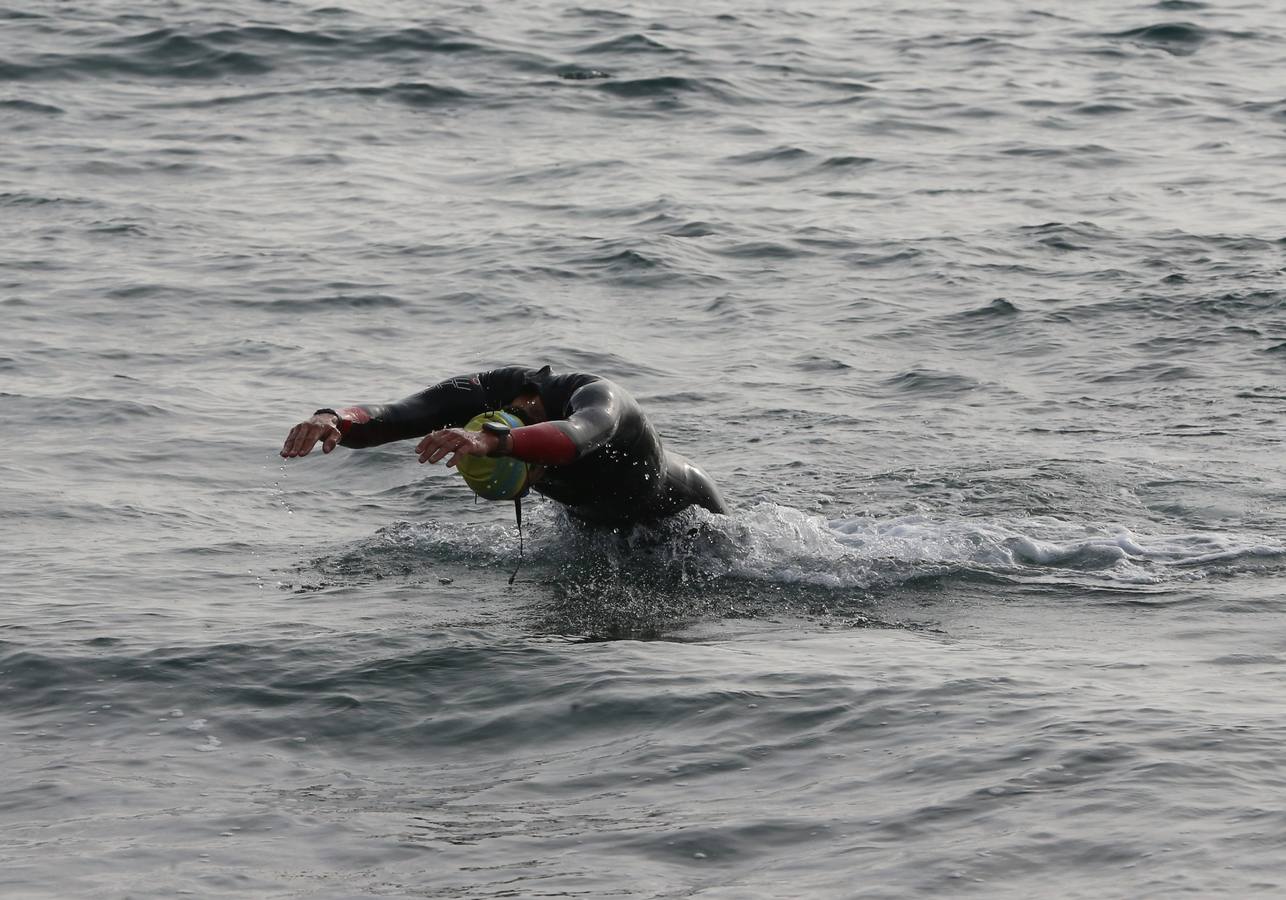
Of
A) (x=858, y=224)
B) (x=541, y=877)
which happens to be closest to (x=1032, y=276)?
(x=858, y=224)

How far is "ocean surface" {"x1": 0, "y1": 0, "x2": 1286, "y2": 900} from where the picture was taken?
6.55 m

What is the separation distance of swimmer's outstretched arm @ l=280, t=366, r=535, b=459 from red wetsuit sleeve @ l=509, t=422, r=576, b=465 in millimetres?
1264

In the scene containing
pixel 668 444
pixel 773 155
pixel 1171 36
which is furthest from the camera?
pixel 1171 36

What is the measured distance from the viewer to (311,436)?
8547 millimetres

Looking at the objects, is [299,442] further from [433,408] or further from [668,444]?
[668,444]

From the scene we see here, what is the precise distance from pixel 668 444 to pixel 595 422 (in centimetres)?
418

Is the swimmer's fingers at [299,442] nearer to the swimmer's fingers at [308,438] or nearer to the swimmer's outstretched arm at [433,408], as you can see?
the swimmer's fingers at [308,438]

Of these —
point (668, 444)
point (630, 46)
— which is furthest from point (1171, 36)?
point (668, 444)

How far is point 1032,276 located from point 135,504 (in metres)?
8.99

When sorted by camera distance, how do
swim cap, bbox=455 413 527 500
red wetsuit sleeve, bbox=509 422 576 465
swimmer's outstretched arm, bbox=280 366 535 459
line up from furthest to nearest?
1. swimmer's outstretched arm, bbox=280 366 535 459
2. swim cap, bbox=455 413 527 500
3. red wetsuit sleeve, bbox=509 422 576 465

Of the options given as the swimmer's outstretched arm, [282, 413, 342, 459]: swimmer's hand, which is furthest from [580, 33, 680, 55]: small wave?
[282, 413, 342, 459]: swimmer's hand

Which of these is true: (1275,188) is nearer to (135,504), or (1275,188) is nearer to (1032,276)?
(1032,276)

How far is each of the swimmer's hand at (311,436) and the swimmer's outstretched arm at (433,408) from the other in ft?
1.43

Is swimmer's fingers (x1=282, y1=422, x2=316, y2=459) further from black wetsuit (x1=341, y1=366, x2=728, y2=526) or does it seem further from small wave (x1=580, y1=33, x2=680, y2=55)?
small wave (x1=580, y1=33, x2=680, y2=55)
